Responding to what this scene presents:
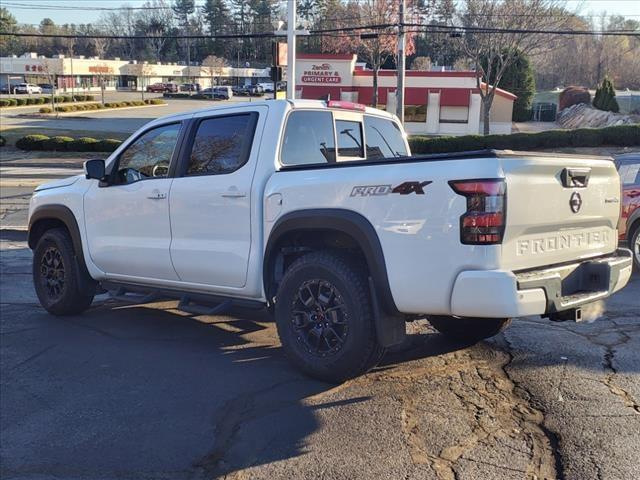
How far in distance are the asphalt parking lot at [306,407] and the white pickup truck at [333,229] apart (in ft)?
1.28

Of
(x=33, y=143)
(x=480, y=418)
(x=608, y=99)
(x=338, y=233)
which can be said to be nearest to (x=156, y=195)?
(x=338, y=233)

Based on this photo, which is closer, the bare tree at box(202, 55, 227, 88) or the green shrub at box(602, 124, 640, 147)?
the green shrub at box(602, 124, 640, 147)

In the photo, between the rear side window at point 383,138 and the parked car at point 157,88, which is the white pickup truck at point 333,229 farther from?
the parked car at point 157,88

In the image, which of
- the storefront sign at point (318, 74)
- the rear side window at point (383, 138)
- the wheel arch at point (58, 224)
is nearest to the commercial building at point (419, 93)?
the storefront sign at point (318, 74)

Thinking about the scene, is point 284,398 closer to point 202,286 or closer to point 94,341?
point 202,286

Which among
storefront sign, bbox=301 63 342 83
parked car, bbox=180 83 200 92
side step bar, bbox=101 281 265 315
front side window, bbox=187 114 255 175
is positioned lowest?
side step bar, bbox=101 281 265 315

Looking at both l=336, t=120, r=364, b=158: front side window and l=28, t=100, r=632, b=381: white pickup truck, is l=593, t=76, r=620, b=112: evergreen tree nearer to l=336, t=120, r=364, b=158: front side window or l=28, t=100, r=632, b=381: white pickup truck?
l=28, t=100, r=632, b=381: white pickup truck

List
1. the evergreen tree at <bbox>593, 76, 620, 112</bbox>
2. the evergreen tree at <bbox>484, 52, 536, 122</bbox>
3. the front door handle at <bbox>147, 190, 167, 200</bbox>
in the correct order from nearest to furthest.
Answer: the front door handle at <bbox>147, 190, 167, 200</bbox>, the evergreen tree at <bbox>593, 76, 620, 112</bbox>, the evergreen tree at <bbox>484, 52, 536, 122</bbox>

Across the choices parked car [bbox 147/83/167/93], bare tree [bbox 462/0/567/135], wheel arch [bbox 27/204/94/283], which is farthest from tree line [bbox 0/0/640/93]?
wheel arch [bbox 27/204/94/283]

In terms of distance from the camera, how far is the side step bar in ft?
18.2

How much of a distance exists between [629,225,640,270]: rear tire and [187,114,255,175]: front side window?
6.07m

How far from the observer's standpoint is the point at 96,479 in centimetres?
371

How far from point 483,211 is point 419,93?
136ft

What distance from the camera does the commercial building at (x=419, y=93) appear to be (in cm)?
4362
